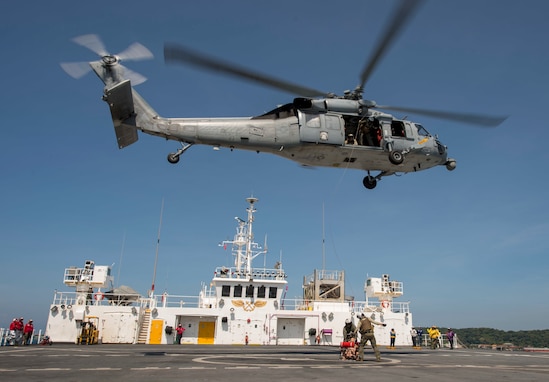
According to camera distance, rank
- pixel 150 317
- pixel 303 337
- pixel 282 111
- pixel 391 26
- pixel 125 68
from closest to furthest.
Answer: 1. pixel 391 26
2. pixel 125 68
3. pixel 282 111
4. pixel 150 317
5. pixel 303 337

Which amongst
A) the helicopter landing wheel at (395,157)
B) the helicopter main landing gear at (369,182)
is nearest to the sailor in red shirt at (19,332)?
the helicopter main landing gear at (369,182)

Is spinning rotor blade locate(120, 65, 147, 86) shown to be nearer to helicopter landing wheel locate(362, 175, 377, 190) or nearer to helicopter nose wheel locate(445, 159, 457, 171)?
helicopter landing wheel locate(362, 175, 377, 190)

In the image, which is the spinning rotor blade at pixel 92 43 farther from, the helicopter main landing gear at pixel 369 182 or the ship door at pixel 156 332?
the ship door at pixel 156 332

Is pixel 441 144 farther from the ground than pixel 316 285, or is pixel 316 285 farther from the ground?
pixel 441 144

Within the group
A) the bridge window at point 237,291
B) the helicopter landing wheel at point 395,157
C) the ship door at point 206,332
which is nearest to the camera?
the helicopter landing wheel at point 395,157

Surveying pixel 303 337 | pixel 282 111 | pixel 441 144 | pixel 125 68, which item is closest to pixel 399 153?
pixel 441 144

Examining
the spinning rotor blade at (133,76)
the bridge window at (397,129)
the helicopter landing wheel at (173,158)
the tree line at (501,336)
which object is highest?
the spinning rotor blade at (133,76)

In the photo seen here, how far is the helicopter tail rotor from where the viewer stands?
46.2ft

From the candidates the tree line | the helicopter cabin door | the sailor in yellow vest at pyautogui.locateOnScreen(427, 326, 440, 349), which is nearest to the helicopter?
the helicopter cabin door

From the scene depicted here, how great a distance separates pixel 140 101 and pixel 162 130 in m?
1.52

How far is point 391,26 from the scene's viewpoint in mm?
12141

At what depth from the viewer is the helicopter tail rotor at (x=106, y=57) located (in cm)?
1407

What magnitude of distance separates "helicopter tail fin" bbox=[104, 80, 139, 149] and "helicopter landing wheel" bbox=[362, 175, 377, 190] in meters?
10.2

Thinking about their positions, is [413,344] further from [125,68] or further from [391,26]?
[125,68]
